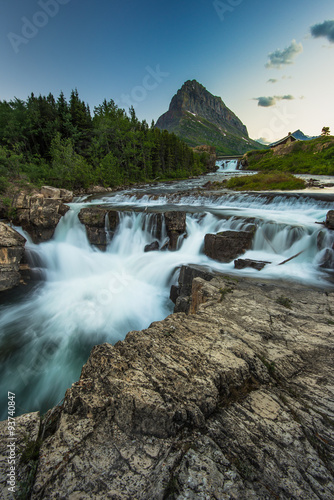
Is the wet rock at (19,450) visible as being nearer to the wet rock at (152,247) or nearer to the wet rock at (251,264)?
the wet rock at (251,264)

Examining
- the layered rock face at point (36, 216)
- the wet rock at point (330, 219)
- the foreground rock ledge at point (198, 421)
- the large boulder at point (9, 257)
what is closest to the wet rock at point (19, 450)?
the foreground rock ledge at point (198, 421)

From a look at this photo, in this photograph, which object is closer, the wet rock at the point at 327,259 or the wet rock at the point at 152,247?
the wet rock at the point at 327,259

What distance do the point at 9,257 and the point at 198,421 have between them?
10.3 meters

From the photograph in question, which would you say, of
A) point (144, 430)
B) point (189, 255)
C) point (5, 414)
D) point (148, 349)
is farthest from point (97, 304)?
point (144, 430)

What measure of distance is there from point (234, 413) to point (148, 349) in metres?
1.22

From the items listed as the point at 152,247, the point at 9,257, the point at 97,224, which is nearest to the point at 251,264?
the point at 152,247

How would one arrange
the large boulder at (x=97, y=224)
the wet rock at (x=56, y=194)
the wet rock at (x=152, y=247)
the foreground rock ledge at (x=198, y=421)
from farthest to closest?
1. the wet rock at (x=56, y=194)
2. the large boulder at (x=97, y=224)
3. the wet rock at (x=152, y=247)
4. the foreground rock ledge at (x=198, y=421)

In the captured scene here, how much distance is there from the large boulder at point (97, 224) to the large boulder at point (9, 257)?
11.2 feet

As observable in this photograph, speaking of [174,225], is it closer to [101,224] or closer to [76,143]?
[101,224]

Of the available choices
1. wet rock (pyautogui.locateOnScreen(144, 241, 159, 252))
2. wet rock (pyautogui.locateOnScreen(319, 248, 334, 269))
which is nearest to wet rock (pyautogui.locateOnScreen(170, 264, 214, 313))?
wet rock (pyautogui.locateOnScreen(144, 241, 159, 252))

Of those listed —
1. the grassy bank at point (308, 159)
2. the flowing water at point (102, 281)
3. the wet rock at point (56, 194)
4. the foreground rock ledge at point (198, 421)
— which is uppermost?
the grassy bank at point (308, 159)

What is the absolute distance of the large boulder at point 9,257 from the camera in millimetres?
8789

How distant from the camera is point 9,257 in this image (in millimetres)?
9031

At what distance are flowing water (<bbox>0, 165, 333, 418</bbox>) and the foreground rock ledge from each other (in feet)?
12.3
